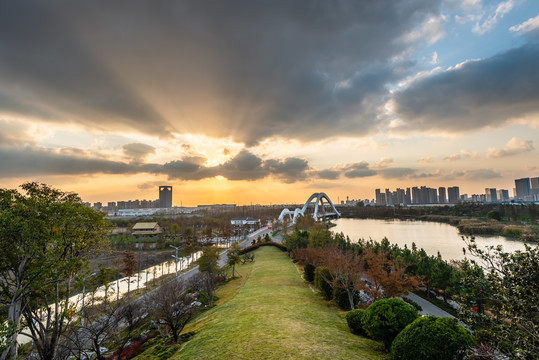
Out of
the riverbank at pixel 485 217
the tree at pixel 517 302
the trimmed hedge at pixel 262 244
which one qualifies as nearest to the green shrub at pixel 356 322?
the tree at pixel 517 302

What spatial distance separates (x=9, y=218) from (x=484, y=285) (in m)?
14.5

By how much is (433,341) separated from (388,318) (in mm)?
2839

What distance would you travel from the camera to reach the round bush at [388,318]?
32.3 feet

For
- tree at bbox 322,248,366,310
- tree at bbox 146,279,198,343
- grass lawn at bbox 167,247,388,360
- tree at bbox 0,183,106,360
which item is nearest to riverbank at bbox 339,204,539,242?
tree at bbox 322,248,366,310

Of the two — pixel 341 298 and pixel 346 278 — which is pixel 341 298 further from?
pixel 346 278

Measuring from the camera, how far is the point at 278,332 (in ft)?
39.9

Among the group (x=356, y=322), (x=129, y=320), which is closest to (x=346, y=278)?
(x=356, y=322)

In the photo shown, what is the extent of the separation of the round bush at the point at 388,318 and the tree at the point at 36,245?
490 inches

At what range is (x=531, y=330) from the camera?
15.2ft

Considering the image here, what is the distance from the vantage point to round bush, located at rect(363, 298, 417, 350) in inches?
388

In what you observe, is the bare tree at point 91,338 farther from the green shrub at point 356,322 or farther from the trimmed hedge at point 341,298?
the trimmed hedge at point 341,298

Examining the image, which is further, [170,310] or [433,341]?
[170,310]

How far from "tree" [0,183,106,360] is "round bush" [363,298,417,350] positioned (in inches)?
490

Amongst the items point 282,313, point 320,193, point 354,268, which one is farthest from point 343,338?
point 320,193
